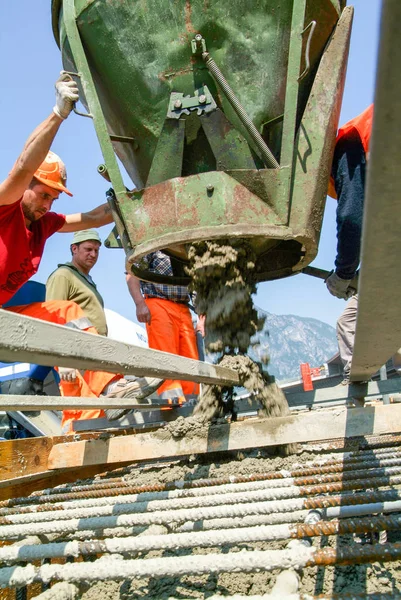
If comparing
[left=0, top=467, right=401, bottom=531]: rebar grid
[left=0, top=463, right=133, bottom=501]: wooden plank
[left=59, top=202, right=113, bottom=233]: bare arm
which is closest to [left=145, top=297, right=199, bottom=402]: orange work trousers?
[left=59, top=202, right=113, bottom=233]: bare arm

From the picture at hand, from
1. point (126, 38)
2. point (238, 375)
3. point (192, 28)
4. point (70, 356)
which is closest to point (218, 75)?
point (192, 28)

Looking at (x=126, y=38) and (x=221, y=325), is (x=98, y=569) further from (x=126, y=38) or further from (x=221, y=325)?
(x=126, y=38)

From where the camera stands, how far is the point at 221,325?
2250mm

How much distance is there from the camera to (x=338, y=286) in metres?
2.62

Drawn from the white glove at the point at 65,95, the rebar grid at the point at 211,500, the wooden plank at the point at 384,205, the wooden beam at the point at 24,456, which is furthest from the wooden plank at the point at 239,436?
the white glove at the point at 65,95

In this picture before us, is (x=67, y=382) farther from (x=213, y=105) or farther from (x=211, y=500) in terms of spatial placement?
(x=211, y=500)

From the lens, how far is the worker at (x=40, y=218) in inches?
96.6

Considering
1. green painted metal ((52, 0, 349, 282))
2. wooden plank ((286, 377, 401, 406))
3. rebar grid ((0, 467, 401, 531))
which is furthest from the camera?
wooden plank ((286, 377, 401, 406))

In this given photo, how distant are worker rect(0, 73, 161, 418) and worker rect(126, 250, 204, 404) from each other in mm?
402

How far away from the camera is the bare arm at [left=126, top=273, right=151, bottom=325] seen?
3.58 meters

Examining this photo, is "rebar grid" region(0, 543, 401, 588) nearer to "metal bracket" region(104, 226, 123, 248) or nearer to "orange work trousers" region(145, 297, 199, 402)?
"metal bracket" region(104, 226, 123, 248)

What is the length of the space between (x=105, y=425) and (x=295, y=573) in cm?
187

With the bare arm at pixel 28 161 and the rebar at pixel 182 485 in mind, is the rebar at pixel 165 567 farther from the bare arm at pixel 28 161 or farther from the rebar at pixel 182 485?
the bare arm at pixel 28 161

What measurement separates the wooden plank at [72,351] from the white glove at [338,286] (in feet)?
4.73
